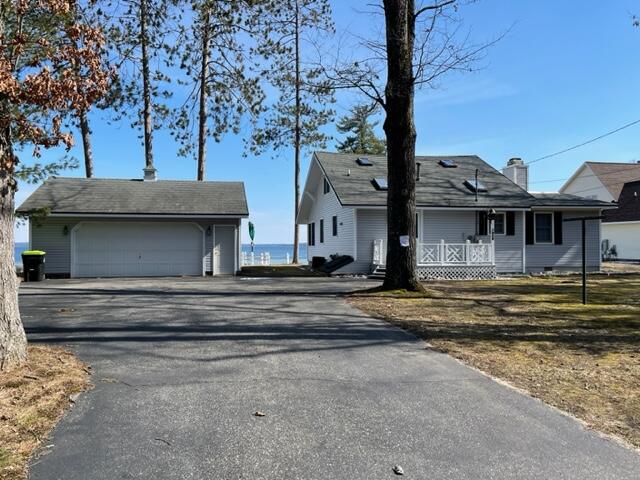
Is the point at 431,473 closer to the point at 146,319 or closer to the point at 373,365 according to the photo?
the point at 373,365

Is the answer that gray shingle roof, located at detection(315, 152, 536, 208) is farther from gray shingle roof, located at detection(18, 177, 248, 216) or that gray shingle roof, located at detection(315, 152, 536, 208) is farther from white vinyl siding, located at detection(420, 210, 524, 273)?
gray shingle roof, located at detection(18, 177, 248, 216)

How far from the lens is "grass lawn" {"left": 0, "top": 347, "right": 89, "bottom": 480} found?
339 cm

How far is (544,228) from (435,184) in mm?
4963

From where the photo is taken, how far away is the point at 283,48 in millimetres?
26344

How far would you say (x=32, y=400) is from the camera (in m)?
→ 4.36

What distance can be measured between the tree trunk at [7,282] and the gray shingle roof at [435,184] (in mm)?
14250

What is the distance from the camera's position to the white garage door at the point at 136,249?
65.1ft

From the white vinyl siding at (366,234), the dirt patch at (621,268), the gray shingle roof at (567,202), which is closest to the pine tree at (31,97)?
the white vinyl siding at (366,234)

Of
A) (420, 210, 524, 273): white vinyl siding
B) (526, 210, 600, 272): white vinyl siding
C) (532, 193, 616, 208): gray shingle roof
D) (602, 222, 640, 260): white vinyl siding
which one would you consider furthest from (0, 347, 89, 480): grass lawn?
(602, 222, 640, 260): white vinyl siding

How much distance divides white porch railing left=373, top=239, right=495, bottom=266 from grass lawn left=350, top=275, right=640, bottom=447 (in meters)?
5.03

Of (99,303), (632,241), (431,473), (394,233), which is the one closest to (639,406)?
(431,473)

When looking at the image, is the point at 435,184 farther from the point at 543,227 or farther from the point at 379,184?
the point at 543,227

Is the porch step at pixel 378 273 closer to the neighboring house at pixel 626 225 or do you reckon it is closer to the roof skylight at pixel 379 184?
the roof skylight at pixel 379 184

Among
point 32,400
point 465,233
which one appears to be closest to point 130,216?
point 465,233
